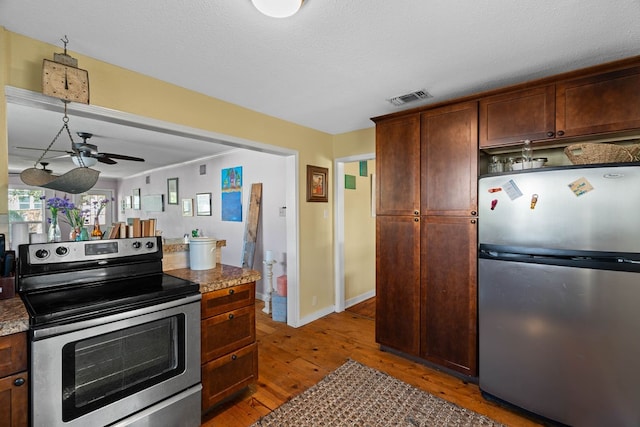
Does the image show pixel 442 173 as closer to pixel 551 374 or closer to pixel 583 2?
pixel 583 2

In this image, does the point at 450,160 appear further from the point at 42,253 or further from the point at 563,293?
the point at 42,253

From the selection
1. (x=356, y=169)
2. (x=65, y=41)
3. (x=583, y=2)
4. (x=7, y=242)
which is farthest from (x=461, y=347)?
(x=65, y=41)

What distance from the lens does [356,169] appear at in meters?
4.40

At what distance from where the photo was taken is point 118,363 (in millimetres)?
1512

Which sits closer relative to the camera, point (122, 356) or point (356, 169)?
point (122, 356)

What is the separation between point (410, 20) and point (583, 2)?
2.61ft

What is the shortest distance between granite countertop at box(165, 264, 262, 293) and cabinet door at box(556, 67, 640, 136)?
2.33 metres

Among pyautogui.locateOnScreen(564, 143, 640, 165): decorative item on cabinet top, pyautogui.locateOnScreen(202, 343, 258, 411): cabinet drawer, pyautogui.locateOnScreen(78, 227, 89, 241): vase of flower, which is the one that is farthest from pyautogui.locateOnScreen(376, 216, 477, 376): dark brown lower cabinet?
pyautogui.locateOnScreen(78, 227, 89, 241): vase of flower

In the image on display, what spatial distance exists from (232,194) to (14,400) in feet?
12.5

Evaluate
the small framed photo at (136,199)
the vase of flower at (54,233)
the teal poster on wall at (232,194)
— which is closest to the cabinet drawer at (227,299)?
the vase of flower at (54,233)

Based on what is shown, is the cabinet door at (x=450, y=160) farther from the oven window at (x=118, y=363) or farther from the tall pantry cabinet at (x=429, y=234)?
the oven window at (x=118, y=363)

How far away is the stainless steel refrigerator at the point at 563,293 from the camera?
163 centimetres

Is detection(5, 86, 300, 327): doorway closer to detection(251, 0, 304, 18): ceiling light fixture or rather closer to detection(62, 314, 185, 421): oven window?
detection(251, 0, 304, 18): ceiling light fixture

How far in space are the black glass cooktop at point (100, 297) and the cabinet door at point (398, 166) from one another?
1.77 m
